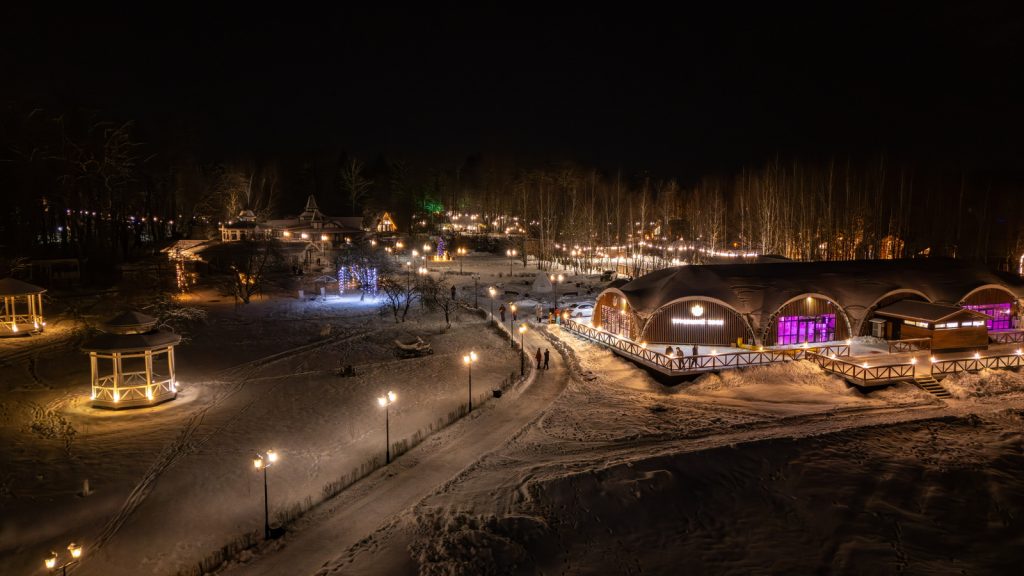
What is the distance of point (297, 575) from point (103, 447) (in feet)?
35.1

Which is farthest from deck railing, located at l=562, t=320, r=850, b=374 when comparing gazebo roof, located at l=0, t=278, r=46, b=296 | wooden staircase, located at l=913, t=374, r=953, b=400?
gazebo roof, located at l=0, t=278, r=46, b=296

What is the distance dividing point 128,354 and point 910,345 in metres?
34.4

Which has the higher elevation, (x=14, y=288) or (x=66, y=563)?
(x=14, y=288)

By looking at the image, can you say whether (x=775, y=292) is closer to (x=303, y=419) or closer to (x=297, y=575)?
(x=303, y=419)

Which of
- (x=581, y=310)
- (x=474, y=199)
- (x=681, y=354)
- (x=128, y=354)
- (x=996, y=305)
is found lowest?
(x=681, y=354)

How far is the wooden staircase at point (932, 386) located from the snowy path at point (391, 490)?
15.6 metres

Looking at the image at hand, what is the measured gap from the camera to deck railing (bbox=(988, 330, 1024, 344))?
1206 inches

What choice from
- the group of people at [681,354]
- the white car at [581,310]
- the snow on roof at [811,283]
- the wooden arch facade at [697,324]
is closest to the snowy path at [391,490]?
the group of people at [681,354]

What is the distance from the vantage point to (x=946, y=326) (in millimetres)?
29312

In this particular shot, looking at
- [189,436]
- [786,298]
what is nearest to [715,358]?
[786,298]

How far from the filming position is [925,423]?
2088 cm

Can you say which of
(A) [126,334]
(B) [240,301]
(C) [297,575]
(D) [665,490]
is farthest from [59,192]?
(D) [665,490]

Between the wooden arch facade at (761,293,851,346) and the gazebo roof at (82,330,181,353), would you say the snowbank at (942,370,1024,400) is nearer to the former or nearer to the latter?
the wooden arch facade at (761,293,851,346)

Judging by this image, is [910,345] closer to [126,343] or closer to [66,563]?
[66,563]
